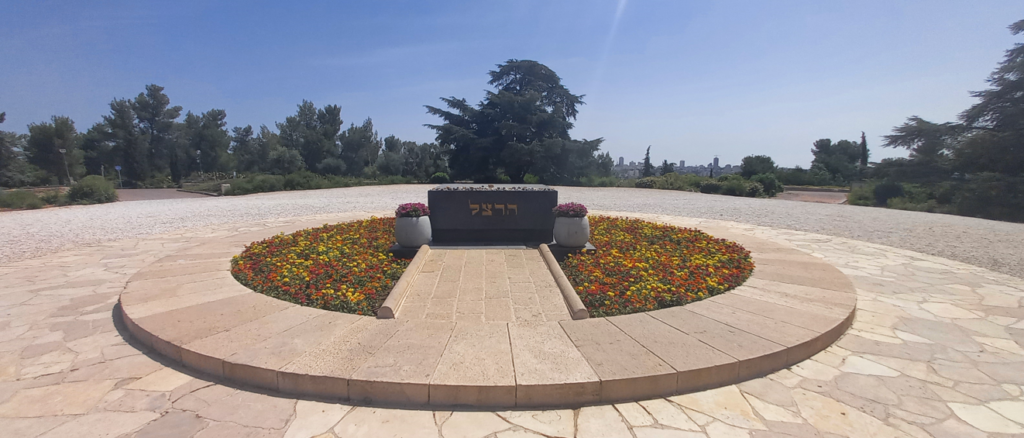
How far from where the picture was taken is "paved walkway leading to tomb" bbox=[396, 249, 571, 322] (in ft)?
12.8

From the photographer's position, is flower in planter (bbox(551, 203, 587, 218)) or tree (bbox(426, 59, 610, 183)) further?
tree (bbox(426, 59, 610, 183))

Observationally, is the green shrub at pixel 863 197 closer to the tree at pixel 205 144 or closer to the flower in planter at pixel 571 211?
the flower in planter at pixel 571 211

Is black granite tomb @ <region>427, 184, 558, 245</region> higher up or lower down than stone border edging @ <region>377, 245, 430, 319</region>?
higher up

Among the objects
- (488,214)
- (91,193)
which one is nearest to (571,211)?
(488,214)

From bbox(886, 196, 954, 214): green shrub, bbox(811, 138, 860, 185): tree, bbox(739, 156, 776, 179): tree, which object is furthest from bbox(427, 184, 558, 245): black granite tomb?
bbox(811, 138, 860, 185): tree

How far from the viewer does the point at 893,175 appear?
62.7 feet

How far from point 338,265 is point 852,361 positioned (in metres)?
5.25

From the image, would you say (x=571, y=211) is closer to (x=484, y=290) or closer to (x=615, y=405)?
(x=484, y=290)

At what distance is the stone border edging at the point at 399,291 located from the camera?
11.8 feet

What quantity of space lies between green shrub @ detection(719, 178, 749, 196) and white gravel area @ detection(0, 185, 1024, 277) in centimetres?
523

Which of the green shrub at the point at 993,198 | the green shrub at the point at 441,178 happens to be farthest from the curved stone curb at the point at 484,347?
the green shrub at the point at 441,178

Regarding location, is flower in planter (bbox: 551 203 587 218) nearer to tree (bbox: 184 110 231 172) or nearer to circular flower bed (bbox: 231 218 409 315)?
circular flower bed (bbox: 231 218 409 315)

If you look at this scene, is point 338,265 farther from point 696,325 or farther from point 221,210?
point 221,210

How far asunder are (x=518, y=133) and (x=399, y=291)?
83.5ft
